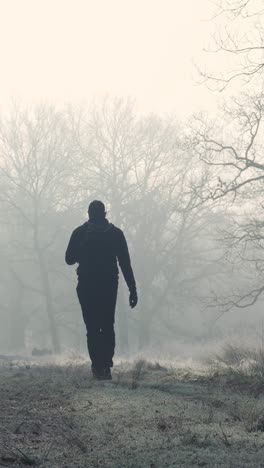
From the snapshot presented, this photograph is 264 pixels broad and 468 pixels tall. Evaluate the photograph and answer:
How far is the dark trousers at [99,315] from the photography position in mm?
9250

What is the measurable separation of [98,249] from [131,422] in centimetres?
398

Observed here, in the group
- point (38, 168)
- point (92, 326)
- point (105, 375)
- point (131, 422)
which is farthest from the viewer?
point (38, 168)

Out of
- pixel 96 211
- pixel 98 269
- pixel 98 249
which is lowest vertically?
pixel 98 269

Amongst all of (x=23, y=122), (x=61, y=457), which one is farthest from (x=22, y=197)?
(x=61, y=457)

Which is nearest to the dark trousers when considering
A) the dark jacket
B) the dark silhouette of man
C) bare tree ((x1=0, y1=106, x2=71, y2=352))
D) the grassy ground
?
the dark silhouette of man

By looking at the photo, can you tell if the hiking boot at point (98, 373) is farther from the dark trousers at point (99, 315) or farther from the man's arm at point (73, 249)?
the man's arm at point (73, 249)

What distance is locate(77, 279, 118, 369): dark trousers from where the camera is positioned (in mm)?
9250

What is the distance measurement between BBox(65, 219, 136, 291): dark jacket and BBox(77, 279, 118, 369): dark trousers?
115 millimetres

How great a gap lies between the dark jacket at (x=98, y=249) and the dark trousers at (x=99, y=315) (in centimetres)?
12

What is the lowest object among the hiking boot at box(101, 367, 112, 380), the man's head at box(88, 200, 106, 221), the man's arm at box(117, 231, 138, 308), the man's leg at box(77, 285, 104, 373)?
the hiking boot at box(101, 367, 112, 380)

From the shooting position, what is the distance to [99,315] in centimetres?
934

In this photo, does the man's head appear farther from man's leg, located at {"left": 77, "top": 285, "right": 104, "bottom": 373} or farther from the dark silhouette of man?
man's leg, located at {"left": 77, "top": 285, "right": 104, "bottom": 373}

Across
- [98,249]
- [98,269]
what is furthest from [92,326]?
[98,249]

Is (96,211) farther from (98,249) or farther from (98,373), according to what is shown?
(98,373)
